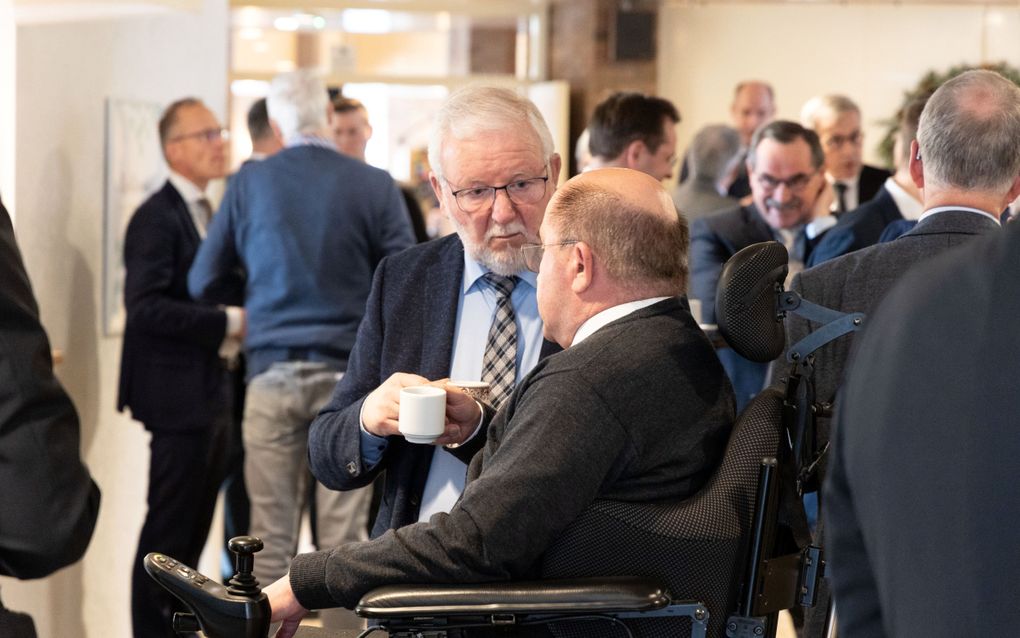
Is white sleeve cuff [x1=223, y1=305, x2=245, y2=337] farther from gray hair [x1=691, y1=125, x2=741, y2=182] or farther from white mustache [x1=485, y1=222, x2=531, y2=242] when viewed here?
white mustache [x1=485, y1=222, x2=531, y2=242]

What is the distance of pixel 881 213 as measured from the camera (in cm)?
370

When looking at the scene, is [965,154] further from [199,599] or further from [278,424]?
[278,424]

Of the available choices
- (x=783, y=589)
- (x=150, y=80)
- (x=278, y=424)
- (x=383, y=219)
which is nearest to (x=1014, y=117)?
(x=783, y=589)

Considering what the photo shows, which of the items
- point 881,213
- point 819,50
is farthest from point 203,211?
point 819,50

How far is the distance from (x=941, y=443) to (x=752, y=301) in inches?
39.2

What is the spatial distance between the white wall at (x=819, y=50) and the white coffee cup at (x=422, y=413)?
1008 cm

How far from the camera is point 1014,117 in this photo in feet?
8.04

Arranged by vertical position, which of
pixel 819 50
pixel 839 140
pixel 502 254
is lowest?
pixel 502 254

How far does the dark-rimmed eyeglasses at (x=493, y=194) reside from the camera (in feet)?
7.61

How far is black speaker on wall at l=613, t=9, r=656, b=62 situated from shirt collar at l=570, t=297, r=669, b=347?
976cm

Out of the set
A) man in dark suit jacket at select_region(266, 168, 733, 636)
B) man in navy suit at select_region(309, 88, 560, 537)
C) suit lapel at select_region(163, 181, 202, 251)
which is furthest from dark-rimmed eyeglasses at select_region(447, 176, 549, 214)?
suit lapel at select_region(163, 181, 202, 251)

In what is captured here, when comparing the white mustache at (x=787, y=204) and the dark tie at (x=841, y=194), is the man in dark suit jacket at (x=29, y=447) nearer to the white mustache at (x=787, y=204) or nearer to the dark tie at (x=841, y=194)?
the white mustache at (x=787, y=204)

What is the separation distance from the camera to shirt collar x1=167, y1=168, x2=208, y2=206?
14.8 feet

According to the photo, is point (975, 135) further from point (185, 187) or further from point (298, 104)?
point (185, 187)
